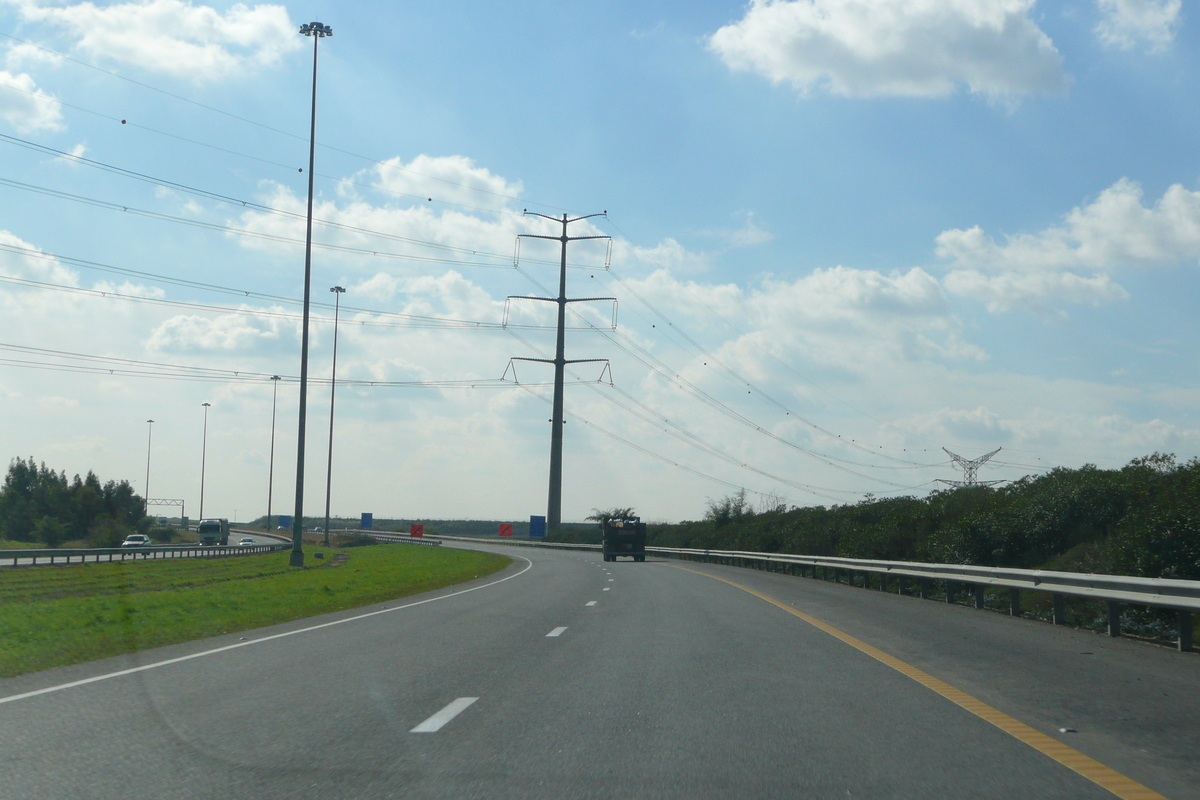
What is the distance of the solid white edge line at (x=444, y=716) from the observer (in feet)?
27.6

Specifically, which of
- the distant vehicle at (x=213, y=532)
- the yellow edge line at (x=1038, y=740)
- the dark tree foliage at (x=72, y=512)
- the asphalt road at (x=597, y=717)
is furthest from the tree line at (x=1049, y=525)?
the dark tree foliage at (x=72, y=512)

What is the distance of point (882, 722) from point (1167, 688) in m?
3.92

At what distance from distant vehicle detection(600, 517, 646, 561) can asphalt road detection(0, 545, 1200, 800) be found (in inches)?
1961

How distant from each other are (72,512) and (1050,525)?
123097mm

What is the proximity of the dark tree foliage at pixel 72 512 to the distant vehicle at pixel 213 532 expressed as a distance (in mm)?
21795

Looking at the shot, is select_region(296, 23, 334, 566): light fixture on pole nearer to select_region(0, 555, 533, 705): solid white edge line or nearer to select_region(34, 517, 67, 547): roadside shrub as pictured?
select_region(0, 555, 533, 705): solid white edge line

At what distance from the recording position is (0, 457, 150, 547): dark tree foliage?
123 metres

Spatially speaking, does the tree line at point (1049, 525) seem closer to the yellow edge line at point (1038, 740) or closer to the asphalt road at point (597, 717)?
the asphalt road at point (597, 717)

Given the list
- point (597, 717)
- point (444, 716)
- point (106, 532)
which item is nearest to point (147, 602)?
point (444, 716)

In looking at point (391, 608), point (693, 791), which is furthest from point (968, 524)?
point (693, 791)

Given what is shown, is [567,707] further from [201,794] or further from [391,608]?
[391,608]

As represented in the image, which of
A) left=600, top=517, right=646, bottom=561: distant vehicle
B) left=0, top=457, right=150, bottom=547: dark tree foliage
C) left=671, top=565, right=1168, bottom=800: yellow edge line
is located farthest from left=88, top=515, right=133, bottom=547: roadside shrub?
left=671, top=565, right=1168, bottom=800: yellow edge line

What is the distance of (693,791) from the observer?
6.44 meters

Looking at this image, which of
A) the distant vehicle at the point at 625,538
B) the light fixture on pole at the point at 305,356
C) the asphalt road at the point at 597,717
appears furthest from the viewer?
the distant vehicle at the point at 625,538
